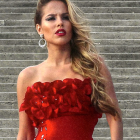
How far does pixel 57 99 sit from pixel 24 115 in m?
0.25

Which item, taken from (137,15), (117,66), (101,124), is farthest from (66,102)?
(137,15)

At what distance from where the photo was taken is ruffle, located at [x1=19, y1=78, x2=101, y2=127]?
2.47 m

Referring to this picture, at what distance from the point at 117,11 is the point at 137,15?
474 millimetres

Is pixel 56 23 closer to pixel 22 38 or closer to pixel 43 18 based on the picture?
pixel 43 18

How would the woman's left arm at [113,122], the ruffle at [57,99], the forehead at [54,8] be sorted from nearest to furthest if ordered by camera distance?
the woman's left arm at [113,122] < the ruffle at [57,99] < the forehead at [54,8]

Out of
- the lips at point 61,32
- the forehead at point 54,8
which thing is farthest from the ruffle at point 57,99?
the forehead at point 54,8

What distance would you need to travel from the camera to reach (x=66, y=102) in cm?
249

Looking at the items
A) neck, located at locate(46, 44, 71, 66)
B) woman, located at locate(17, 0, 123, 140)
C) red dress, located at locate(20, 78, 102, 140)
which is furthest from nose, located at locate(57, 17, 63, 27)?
red dress, located at locate(20, 78, 102, 140)

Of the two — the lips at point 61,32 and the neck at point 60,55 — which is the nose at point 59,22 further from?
the neck at point 60,55

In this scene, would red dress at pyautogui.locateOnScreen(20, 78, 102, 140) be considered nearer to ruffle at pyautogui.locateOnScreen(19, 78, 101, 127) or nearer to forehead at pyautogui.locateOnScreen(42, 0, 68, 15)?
ruffle at pyautogui.locateOnScreen(19, 78, 101, 127)

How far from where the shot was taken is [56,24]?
2523mm

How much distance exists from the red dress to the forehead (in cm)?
41

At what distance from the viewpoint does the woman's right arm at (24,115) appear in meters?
2.62

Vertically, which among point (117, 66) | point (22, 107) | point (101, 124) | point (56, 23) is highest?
point (56, 23)
